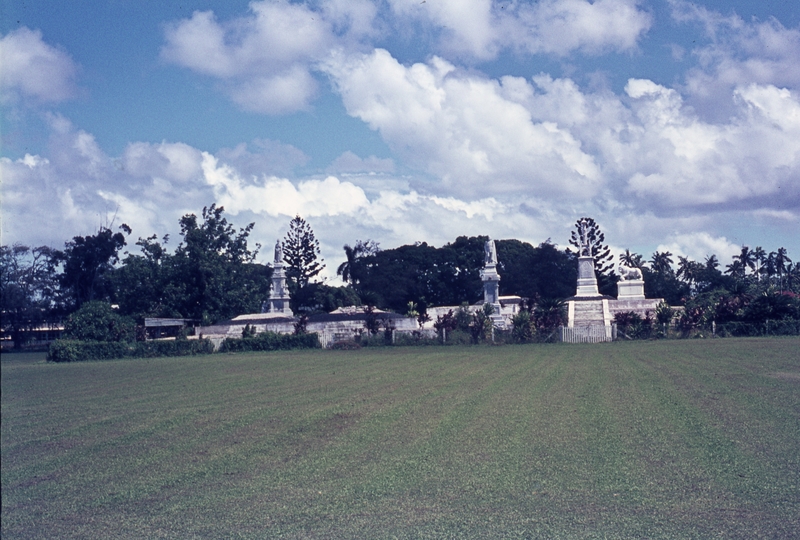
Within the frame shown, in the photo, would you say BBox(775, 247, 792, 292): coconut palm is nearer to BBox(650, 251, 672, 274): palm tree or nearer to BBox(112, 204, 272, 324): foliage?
BBox(650, 251, 672, 274): palm tree

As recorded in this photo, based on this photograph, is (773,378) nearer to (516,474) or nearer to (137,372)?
(516,474)

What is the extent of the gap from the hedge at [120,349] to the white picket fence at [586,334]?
19.5 m

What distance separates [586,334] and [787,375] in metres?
21.0

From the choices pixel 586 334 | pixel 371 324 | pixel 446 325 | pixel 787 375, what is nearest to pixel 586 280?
pixel 586 334

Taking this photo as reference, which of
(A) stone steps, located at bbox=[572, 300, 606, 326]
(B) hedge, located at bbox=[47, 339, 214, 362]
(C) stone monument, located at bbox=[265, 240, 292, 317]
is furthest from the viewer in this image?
(C) stone monument, located at bbox=[265, 240, 292, 317]

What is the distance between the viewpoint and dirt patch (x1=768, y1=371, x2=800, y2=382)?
53.2 ft

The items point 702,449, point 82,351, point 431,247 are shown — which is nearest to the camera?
point 702,449

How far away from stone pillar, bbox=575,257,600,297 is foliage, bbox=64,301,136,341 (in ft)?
105

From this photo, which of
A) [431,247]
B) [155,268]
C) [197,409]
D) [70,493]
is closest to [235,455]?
[70,493]

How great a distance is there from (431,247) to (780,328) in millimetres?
46027

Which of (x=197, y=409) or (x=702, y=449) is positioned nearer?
(x=702, y=449)

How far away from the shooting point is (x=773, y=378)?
1634cm

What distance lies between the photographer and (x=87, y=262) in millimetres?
39531

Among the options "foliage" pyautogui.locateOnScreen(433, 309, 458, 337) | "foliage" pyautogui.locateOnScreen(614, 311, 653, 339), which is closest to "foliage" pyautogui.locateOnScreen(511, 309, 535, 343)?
"foliage" pyautogui.locateOnScreen(433, 309, 458, 337)
